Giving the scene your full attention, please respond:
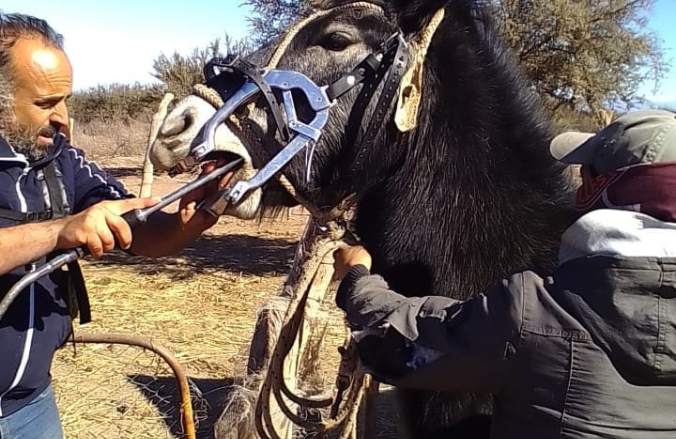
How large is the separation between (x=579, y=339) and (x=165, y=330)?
5.27 m

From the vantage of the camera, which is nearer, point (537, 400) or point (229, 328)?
point (537, 400)

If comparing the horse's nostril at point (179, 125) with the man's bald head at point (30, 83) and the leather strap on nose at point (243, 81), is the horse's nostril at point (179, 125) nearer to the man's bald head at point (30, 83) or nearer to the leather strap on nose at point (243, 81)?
the leather strap on nose at point (243, 81)

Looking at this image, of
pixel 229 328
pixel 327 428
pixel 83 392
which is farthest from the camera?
→ pixel 229 328

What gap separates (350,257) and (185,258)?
285 inches

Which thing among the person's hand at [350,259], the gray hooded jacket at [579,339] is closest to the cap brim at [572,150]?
the gray hooded jacket at [579,339]

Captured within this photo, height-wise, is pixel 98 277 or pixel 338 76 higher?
pixel 338 76

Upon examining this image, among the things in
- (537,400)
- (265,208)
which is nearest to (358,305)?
(537,400)

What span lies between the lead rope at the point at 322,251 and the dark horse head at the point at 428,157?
22mm

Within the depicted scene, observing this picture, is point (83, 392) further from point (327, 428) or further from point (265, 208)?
point (265, 208)

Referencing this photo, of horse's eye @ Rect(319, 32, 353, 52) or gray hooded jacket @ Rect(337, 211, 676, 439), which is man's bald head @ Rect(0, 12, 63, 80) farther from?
gray hooded jacket @ Rect(337, 211, 676, 439)

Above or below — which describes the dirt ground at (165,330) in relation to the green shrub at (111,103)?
below

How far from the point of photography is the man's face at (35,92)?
6.36 ft

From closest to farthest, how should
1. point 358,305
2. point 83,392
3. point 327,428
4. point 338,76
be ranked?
point 358,305
point 338,76
point 327,428
point 83,392

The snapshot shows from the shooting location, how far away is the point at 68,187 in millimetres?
2223
